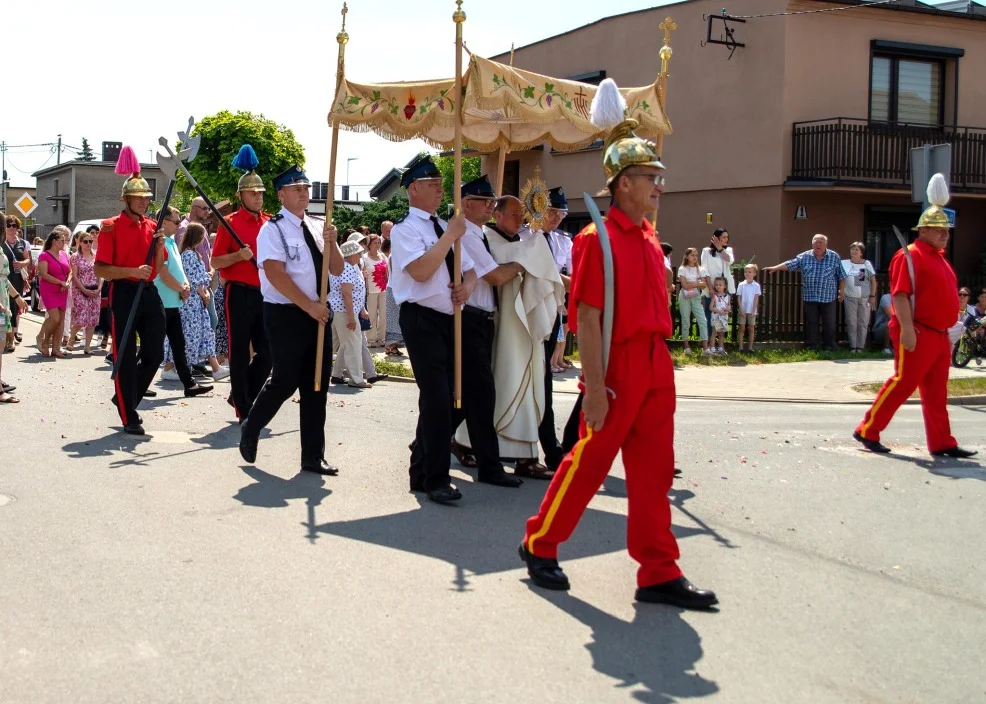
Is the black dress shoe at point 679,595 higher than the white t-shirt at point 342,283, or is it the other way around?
the white t-shirt at point 342,283

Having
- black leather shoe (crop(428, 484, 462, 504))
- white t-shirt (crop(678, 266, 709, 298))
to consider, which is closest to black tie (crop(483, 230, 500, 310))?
black leather shoe (crop(428, 484, 462, 504))

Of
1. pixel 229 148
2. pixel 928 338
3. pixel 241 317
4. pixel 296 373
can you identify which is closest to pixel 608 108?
pixel 296 373

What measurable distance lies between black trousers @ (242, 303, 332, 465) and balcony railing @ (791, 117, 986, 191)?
56.3 ft

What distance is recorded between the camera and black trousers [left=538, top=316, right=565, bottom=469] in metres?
7.86

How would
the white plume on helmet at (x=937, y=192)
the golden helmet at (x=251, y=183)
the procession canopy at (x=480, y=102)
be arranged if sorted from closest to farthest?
the procession canopy at (x=480, y=102) → the golden helmet at (x=251, y=183) → the white plume on helmet at (x=937, y=192)

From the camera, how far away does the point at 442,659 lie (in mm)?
4219

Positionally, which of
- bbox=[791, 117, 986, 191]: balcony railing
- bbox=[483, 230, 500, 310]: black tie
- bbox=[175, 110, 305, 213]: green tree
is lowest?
bbox=[483, 230, 500, 310]: black tie

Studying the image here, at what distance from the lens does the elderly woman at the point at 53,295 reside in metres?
15.7

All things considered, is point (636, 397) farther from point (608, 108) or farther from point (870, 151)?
point (870, 151)

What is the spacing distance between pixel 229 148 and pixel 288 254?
3452 centimetres

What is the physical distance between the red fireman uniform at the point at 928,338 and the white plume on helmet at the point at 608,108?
368 centimetres

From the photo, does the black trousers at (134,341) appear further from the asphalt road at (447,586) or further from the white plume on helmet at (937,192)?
the white plume on helmet at (937,192)

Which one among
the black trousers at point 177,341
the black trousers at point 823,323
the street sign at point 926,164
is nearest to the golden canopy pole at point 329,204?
the black trousers at point 177,341

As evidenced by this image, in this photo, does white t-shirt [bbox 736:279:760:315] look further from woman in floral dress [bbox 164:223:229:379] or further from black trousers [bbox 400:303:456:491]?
black trousers [bbox 400:303:456:491]
